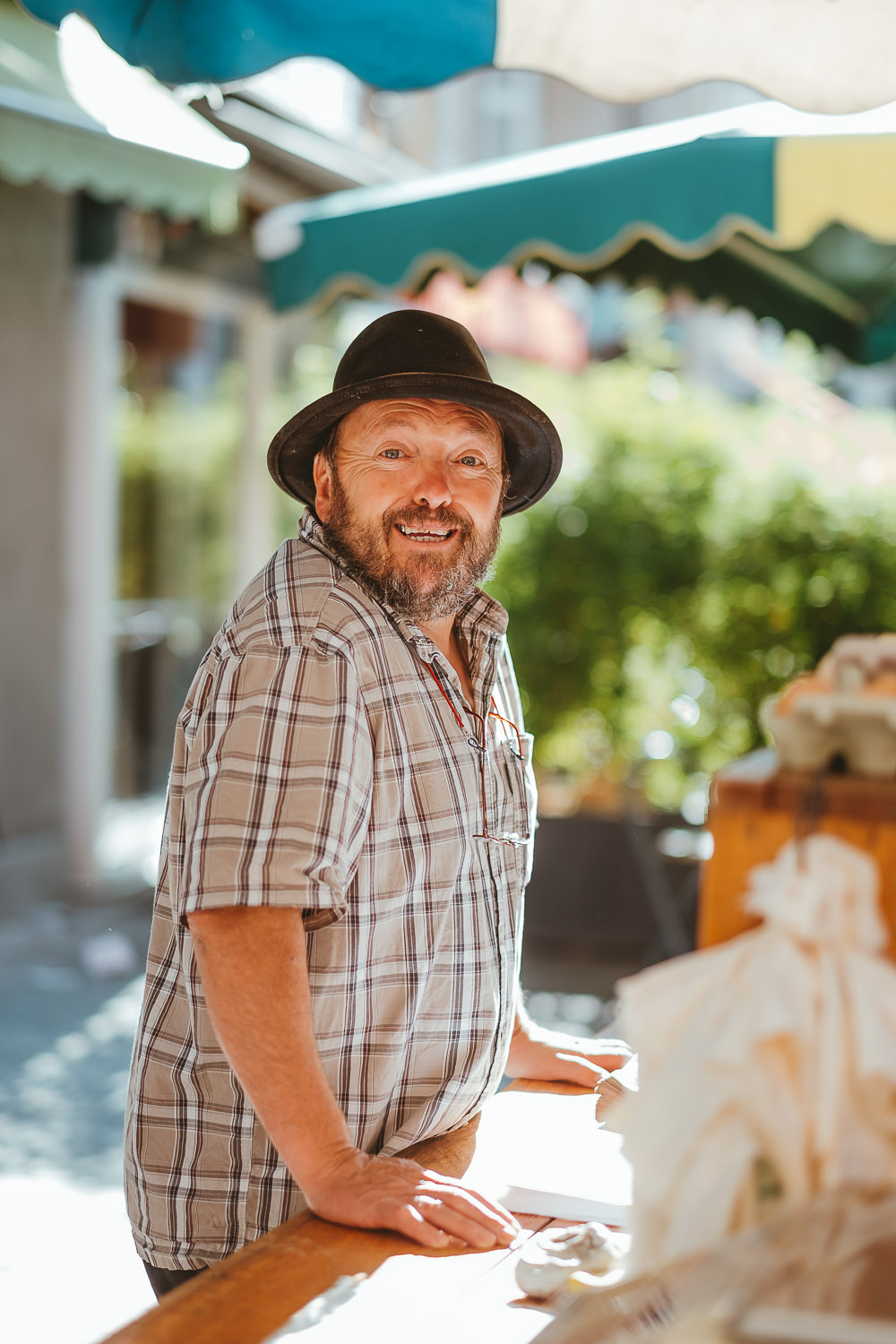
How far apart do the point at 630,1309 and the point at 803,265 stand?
4028 millimetres

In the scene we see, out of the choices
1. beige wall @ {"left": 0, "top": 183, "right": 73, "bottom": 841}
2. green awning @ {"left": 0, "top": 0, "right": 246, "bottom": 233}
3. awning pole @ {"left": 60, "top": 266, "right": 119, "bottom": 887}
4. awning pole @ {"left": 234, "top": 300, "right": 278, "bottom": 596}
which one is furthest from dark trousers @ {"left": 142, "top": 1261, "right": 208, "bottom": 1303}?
awning pole @ {"left": 234, "top": 300, "right": 278, "bottom": 596}

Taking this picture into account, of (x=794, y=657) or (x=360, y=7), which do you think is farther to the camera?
(x=794, y=657)

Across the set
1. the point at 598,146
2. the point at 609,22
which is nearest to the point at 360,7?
the point at 609,22

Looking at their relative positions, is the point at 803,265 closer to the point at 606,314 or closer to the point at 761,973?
the point at 761,973

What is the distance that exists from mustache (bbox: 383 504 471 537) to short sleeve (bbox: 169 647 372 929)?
327mm

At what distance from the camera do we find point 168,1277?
1.66 m

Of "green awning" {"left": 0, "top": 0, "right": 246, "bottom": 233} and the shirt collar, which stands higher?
"green awning" {"left": 0, "top": 0, "right": 246, "bottom": 233}

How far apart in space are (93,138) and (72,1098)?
310 centimetres

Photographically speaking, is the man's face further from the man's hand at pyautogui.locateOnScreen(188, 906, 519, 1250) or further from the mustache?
the man's hand at pyautogui.locateOnScreen(188, 906, 519, 1250)

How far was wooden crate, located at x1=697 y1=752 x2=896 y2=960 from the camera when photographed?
0.93m

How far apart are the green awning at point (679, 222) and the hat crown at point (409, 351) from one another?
5.15ft

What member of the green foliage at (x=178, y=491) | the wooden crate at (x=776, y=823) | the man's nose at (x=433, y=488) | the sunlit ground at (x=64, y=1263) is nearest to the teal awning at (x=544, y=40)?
the man's nose at (x=433, y=488)

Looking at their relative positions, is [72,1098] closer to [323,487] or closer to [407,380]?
[323,487]

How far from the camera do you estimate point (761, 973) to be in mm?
904
